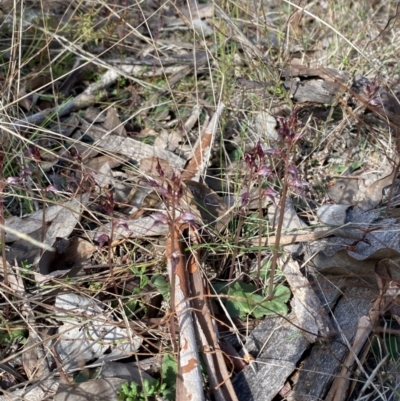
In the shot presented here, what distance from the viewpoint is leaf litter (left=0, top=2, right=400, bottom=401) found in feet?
6.00

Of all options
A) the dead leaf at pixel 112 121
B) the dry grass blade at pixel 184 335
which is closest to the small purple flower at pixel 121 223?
the dry grass blade at pixel 184 335

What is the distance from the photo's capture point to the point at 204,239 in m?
2.14

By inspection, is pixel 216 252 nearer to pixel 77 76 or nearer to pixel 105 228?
pixel 105 228

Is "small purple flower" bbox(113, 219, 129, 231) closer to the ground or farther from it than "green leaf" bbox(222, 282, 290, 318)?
farther from it

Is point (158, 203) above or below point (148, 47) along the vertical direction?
below

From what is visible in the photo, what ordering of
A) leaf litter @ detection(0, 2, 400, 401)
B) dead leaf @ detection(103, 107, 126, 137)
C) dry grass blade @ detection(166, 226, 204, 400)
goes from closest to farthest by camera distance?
dry grass blade @ detection(166, 226, 204, 400)
leaf litter @ detection(0, 2, 400, 401)
dead leaf @ detection(103, 107, 126, 137)

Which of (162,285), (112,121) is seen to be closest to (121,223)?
(162,285)

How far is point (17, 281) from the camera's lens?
2.07 meters

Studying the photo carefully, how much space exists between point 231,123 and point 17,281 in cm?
115

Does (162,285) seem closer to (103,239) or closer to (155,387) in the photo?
(103,239)

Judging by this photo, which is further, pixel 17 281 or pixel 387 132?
pixel 387 132

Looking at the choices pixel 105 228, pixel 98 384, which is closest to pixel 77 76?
pixel 105 228

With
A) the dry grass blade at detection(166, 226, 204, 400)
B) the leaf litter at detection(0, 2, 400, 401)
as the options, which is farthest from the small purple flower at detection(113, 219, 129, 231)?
the dry grass blade at detection(166, 226, 204, 400)

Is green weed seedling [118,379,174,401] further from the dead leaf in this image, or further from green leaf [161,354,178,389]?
the dead leaf
